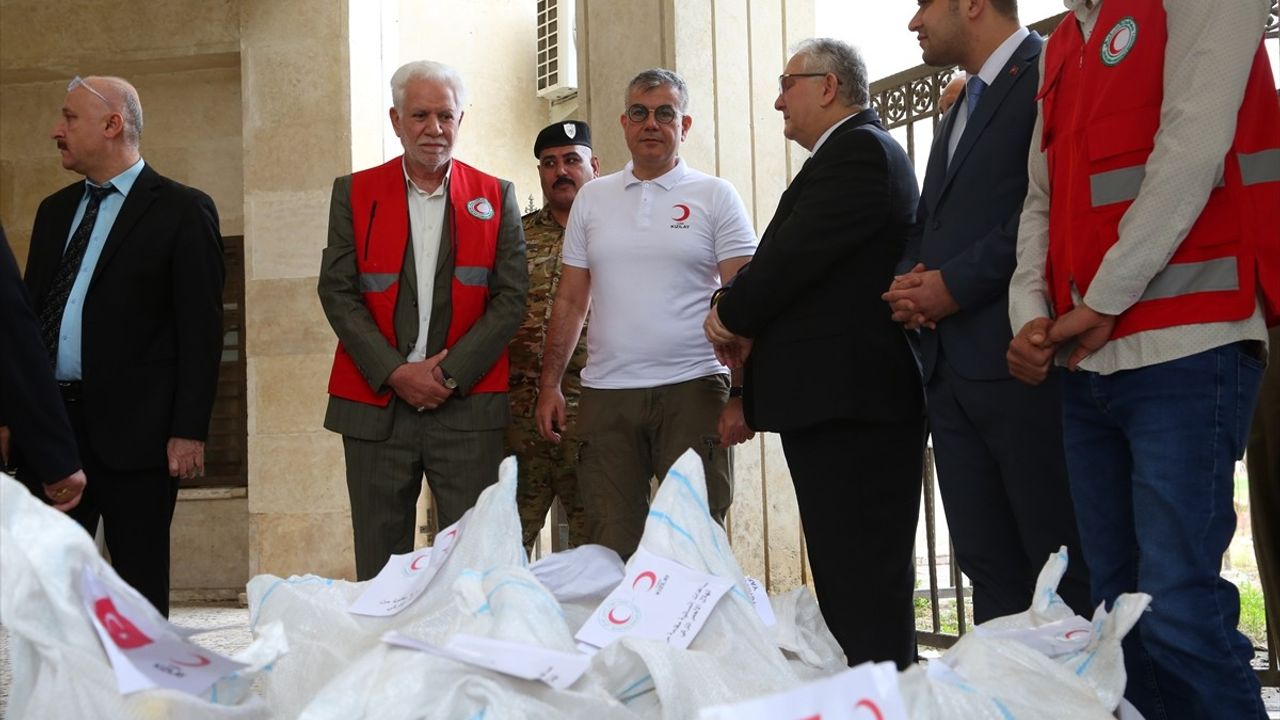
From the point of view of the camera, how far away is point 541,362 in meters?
4.54

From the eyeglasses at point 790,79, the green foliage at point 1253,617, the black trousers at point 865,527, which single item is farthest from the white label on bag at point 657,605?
the green foliage at point 1253,617

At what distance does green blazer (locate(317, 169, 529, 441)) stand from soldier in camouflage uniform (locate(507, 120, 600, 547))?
69 centimetres

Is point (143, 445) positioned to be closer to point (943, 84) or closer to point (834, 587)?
point (834, 587)

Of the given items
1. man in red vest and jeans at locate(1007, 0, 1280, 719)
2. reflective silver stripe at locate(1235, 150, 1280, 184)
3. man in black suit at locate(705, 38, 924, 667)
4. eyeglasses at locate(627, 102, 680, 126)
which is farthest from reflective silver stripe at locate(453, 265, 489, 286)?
reflective silver stripe at locate(1235, 150, 1280, 184)

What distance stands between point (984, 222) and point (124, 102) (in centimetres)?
258

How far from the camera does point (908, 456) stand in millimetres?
3082

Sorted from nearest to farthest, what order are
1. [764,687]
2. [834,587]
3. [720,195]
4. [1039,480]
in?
1. [764,687]
2. [1039,480]
3. [834,587]
4. [720,195]

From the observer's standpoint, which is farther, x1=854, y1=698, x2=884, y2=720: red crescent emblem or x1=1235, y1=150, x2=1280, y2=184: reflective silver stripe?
x1=1235, y1=150, x2=1280, y2=184: reflective silver stripe

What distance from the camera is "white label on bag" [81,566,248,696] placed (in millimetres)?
1246

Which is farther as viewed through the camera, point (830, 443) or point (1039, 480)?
point (830, 443)

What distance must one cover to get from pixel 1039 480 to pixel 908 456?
514 millimetres

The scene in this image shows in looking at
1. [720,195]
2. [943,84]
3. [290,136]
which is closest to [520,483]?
[720,195]

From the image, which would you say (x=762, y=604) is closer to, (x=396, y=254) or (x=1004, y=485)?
(x=1004, y=485)

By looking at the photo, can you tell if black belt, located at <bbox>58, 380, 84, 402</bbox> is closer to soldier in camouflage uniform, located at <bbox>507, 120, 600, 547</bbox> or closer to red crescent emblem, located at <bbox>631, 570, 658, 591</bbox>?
soldier in camouflage uniform, located at <bbox>507, 120, 600, 547</bbox>
